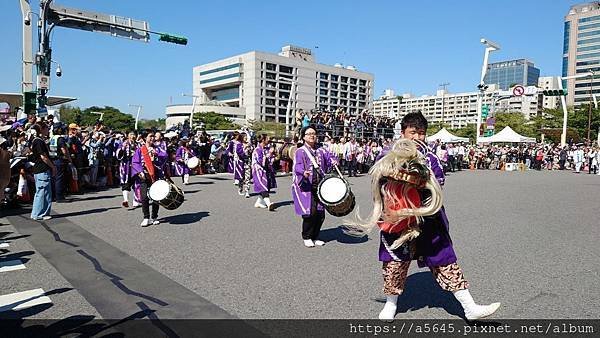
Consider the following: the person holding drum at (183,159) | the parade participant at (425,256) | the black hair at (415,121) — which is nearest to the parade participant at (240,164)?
the person holding drum at (183,159)

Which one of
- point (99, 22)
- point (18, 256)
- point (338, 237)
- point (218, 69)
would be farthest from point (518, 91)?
point (218, 69)

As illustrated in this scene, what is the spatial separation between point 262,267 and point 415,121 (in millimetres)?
2519

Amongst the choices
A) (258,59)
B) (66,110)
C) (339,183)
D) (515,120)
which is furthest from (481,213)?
(258,59)

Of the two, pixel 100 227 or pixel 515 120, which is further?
pixel 515 120

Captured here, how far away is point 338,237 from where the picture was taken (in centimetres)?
687

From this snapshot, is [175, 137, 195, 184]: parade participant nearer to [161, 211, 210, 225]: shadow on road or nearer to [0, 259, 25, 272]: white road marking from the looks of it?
[161, 211, 210, 225]: shadow on road

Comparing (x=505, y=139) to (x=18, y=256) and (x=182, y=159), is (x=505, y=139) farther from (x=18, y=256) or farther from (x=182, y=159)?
(x=18, y=256)

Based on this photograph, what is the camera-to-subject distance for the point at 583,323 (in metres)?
3.59

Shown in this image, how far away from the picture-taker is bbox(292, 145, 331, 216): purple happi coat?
20.6ft

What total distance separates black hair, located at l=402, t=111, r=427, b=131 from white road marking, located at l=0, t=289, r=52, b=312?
364 cm

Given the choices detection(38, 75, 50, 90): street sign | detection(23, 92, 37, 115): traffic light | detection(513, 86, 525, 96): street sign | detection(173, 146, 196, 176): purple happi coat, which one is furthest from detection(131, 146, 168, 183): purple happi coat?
detection(513, 86, 525, 96): street sign

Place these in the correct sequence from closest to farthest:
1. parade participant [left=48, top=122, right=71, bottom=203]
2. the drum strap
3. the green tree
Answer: the drum strap < parade participant [left=48, top=122, right=71, bottom=203] < the green tree

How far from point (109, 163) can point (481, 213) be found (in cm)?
1078

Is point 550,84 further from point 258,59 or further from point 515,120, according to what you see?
point 258,59
